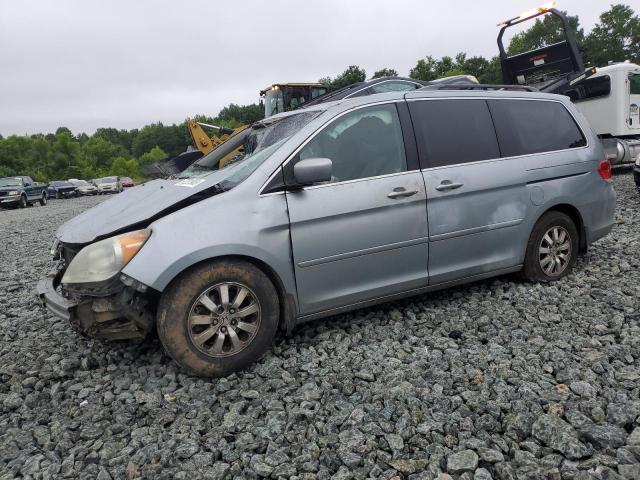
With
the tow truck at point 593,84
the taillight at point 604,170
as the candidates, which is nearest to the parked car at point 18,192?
the tow truck at point 593,84

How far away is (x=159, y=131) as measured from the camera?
12300cm

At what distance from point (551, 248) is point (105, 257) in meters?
3.74

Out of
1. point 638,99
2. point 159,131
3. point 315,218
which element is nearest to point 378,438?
point 315,218

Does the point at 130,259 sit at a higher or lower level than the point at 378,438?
higher

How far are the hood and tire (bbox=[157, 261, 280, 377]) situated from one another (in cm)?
48

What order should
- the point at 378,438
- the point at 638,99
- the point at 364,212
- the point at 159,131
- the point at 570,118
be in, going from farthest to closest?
the point at 159,131 → the point at 638,99 → the point at 570,118 → the point at 364,212 → the point at 378,438

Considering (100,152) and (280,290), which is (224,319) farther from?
(100,152)

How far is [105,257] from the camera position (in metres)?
2.98

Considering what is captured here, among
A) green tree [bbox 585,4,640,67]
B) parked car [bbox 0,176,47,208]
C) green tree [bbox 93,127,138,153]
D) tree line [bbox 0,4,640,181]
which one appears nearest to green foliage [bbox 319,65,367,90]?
tree line [bbox 0,4,640,181]

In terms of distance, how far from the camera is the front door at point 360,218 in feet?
11.0

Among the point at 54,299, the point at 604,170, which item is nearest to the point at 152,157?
the point at 604,170

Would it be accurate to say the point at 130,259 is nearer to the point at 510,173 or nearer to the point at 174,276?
the point at 174,276

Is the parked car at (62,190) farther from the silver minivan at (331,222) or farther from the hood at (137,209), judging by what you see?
the hood at (137,209)

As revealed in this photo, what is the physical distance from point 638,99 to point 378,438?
13.7 meters
